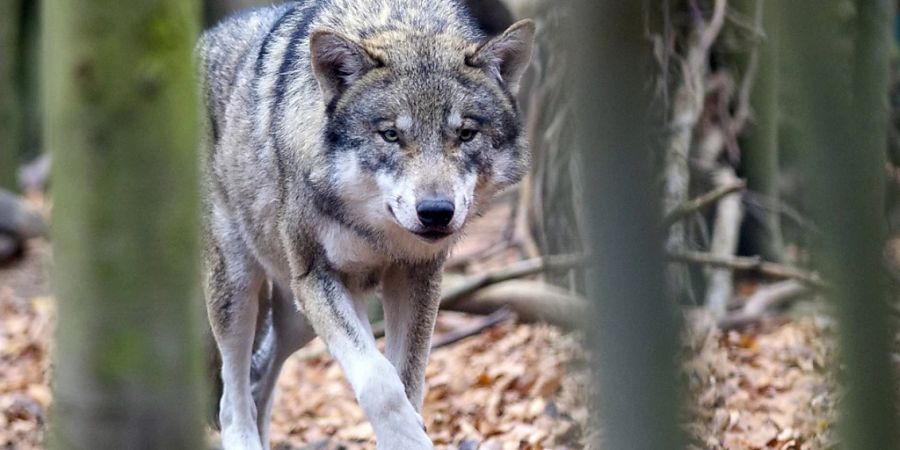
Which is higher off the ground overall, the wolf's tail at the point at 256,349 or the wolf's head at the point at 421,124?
the wolf's head at the point at 421,124

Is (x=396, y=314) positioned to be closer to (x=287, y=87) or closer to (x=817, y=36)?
(x=287, y=87)

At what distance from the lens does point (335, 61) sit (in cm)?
536

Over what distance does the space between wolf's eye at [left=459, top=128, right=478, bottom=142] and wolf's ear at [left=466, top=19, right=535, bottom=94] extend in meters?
0.38

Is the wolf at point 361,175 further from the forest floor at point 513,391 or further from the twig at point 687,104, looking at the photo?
the twig at point 687,104

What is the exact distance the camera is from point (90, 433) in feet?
11.7

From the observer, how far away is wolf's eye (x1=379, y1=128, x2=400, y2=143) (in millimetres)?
5129

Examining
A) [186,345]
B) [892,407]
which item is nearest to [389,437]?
[186,345]

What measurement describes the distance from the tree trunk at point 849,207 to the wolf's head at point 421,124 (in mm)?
2497

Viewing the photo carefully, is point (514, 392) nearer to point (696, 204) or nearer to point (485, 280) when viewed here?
point (485, 280)

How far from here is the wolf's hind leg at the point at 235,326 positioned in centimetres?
618

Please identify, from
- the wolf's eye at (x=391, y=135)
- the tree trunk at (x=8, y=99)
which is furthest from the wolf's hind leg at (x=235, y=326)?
the tree trunk at (x=8, y=99)

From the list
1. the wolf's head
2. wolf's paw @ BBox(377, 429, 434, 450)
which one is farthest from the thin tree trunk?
wolf's paw @ BBox(377, 429, 434, 450)

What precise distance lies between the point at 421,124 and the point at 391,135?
0.14 m

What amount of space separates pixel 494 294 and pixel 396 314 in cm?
271
